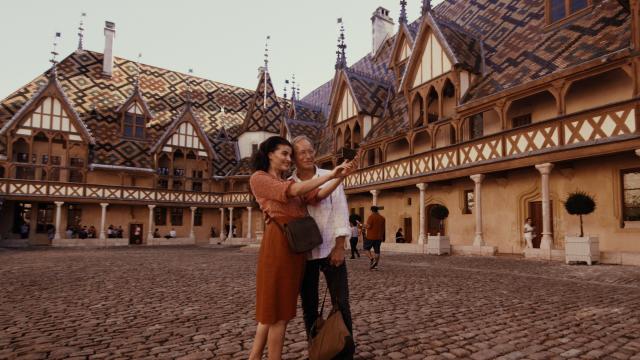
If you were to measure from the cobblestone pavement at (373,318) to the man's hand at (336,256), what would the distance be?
105 centimetres

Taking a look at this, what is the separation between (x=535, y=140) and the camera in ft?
42.3

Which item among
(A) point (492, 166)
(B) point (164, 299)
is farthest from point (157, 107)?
(B) point (164, 299)

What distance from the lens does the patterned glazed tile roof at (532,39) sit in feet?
41.6

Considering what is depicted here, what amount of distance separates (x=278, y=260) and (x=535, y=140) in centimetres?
1284

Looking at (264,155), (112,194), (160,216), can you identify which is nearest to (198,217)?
(160,216)

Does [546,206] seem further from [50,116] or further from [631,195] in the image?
[50,116]

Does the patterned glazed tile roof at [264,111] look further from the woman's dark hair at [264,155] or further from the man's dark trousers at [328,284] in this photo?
the man's dark trousers at [328,284]

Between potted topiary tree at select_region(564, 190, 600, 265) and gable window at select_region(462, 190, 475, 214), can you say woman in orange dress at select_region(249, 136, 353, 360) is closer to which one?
potted topiary tree at select_region(564, 190, 600, 265)

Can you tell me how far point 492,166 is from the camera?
46.2 ft

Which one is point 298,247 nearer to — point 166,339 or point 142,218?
point 166,339

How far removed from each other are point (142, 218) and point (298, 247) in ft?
100

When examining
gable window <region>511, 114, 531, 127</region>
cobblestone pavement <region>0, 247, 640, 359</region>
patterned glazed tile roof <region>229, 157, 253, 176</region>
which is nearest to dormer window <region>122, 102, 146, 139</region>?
patterned glazed tile roof <region>229, 157, 253, 176</region>

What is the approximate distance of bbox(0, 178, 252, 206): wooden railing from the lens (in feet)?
80.6

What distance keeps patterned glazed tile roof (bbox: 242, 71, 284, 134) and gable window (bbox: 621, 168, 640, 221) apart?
85.7 feet
